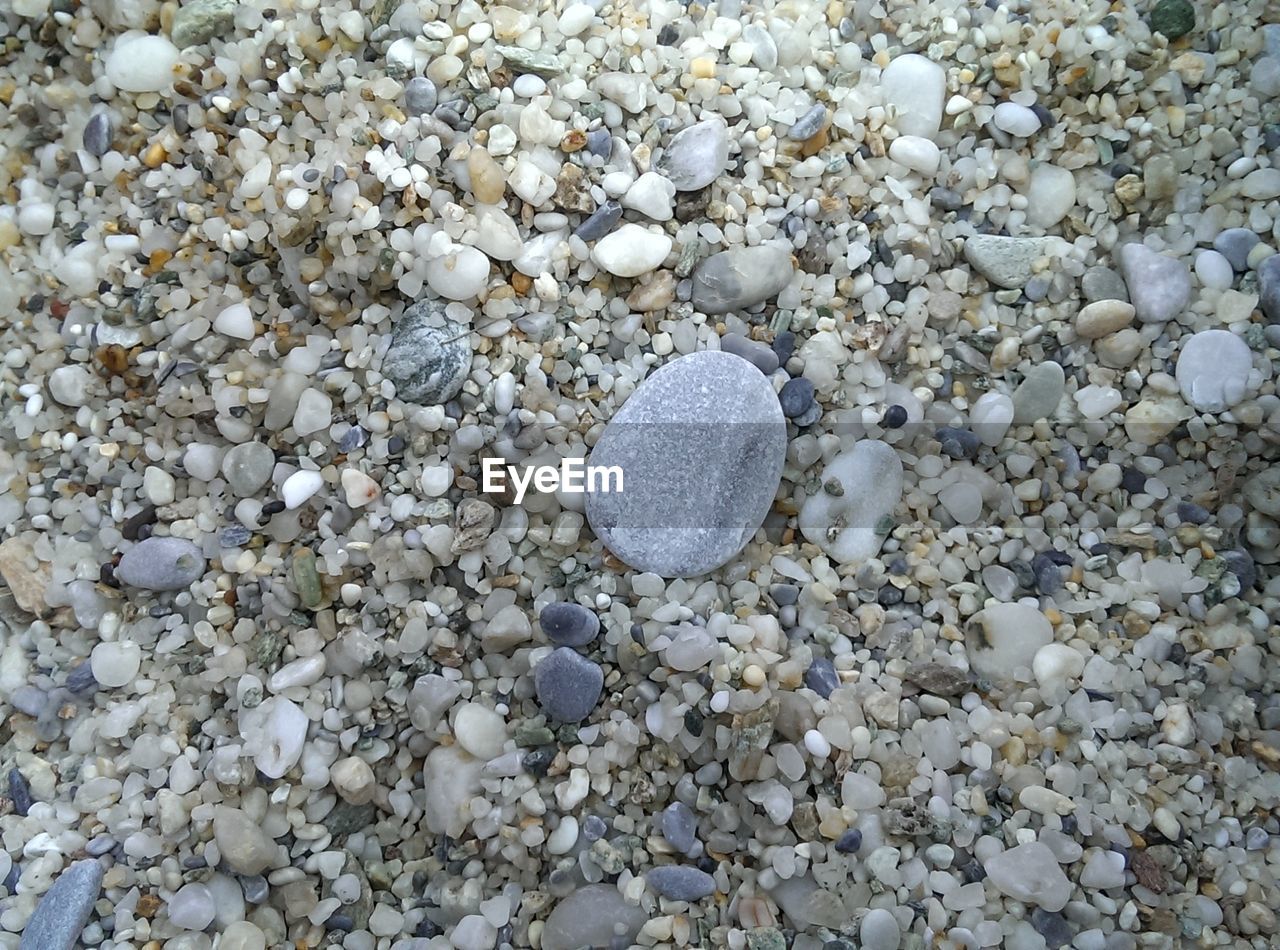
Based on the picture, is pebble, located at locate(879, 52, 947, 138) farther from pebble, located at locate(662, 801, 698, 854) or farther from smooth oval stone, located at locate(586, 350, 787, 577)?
pebble, located at locate(662, 801, 698, 854)

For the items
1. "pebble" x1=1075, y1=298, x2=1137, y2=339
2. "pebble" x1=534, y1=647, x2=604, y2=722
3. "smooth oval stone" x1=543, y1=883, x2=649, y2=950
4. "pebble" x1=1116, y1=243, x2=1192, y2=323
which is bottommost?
"smooth oval stone" x1=543, y1=883, x2=649, y2=950

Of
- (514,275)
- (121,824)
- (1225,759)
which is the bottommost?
(121,824)

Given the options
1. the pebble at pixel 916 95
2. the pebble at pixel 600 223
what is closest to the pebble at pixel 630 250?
the pebble at pixel 600 223

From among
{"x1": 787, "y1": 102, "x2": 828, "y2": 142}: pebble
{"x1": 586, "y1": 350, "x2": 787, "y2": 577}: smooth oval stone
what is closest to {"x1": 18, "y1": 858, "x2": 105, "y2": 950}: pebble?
{"x1": 586, "y1": 350, "x2": 787, "y2": 577}: smooth oval stone

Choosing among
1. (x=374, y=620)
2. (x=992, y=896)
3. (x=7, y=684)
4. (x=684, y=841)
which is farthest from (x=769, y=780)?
(x=7, y=684)

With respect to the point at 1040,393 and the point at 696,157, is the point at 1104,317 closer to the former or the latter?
the point at 1040,393

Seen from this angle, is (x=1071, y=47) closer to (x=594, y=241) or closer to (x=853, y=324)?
(x=853, y=324)
